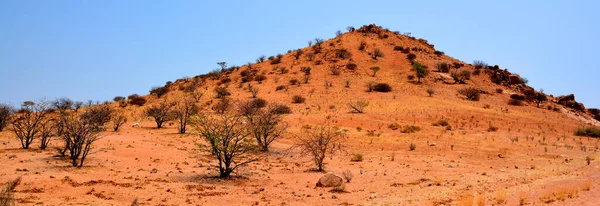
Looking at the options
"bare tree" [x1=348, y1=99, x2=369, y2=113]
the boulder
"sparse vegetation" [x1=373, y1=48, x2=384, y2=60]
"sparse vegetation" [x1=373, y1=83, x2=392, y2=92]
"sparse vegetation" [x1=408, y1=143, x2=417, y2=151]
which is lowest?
"sparse vegetation" [x1=408, y1=143, x2=417, y2=151]

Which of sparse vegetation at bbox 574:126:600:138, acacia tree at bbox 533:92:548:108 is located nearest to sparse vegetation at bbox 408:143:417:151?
sparse vegetation at bbox 574:126:600:138

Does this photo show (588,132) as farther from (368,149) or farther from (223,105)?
(223,105)

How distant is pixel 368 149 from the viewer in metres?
20.4

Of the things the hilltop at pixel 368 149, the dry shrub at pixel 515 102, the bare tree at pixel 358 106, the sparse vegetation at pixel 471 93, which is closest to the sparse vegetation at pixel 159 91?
the hilltop at pixel 368 149

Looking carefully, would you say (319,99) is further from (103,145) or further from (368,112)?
(103,145)

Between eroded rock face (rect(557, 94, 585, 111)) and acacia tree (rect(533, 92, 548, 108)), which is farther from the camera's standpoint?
eroded rock face (rect(557, 94, 585, 111))

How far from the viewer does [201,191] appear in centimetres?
1115

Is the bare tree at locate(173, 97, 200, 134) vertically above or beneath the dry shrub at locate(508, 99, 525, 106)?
beneath

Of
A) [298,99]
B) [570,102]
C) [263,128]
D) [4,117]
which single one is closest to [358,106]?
[298,99]

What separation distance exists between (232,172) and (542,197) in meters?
8.50

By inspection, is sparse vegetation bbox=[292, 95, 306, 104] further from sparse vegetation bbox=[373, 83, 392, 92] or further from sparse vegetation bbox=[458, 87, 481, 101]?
sparse vegetation bbox=[458, 87, 481, 101]

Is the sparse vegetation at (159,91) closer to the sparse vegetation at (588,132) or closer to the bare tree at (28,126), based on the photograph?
the bare tree at (28,126)

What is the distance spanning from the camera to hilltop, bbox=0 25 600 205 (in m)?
10.7

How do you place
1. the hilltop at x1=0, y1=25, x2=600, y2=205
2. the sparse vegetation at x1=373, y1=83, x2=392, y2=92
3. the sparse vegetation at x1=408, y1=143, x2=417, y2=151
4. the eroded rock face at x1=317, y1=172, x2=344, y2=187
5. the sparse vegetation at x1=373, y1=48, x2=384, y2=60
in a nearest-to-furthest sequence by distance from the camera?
the hilltop at x1=0, y1=25, x2=600, y2=205 → the eroded rock face at x1=317, y1=172, x2=344, y2=187 → the sparse vegetation at x1=408, y1=143, x2=417, y2=151 → the sparse vegetation at x1=373, y1=83, x2=392, y2=92 → the sparse vegetation at x1=373, y1=48, x2=384, y2=60
